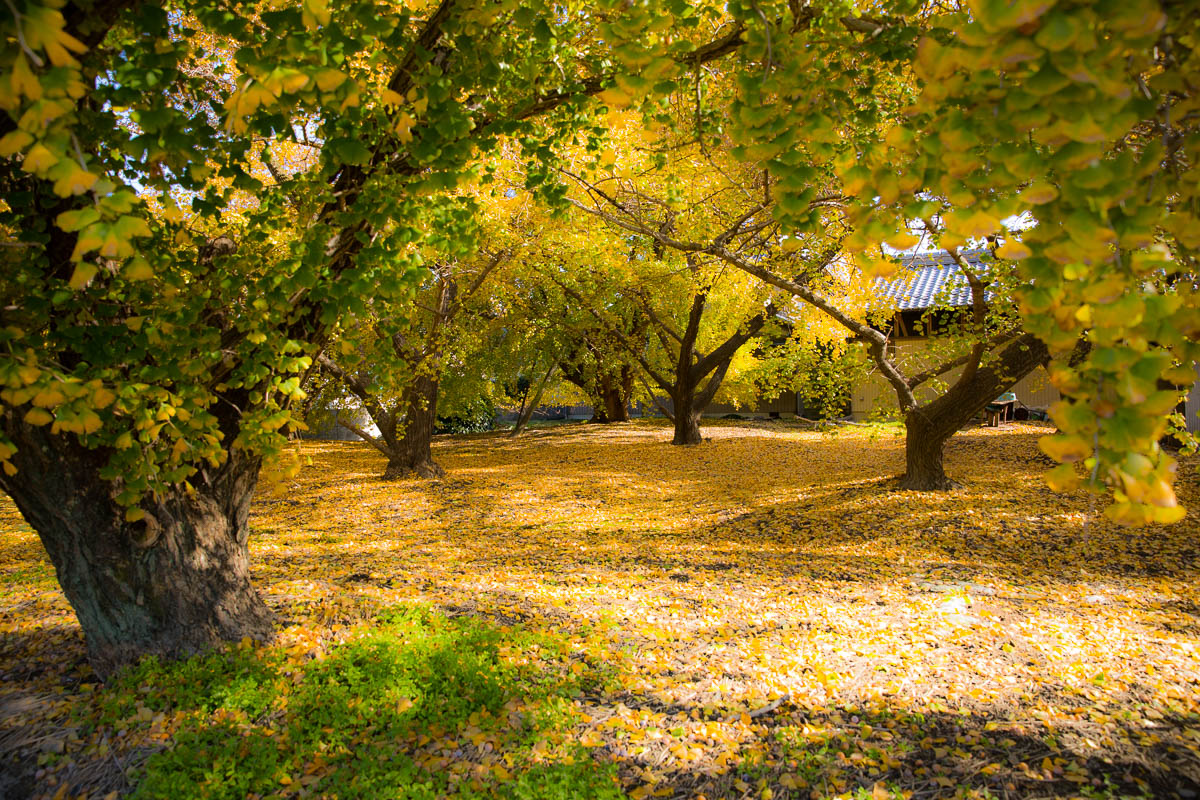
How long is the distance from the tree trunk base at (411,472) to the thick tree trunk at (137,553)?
5.91 meters

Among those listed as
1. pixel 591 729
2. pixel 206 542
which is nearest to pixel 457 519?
pixel 206 542

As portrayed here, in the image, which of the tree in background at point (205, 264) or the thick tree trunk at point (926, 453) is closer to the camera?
the tree in background at point (205, 264)

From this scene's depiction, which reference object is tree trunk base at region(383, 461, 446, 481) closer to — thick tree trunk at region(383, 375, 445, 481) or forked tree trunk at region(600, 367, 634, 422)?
A: thick tree trunk at region(383, 375, 445, 481)

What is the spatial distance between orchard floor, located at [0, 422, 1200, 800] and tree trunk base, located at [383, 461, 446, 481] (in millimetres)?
3038

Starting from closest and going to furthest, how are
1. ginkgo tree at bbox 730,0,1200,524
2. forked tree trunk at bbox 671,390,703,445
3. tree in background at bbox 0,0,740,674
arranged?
ginkgo tree at bbox 730,0,1200,524 → tree in background at bbox 0,0,740,674 → forked tree trunk at bbox 671,390,703,445

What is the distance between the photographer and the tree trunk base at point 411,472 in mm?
9051

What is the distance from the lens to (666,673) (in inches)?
125

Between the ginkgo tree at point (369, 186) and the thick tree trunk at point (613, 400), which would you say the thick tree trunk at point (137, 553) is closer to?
the ginkgo tree at point (369, 186)

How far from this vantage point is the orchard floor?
7.90 feet

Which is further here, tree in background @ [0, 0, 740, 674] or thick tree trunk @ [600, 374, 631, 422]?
thick tree trunk @ [600, 374, 631, 422]

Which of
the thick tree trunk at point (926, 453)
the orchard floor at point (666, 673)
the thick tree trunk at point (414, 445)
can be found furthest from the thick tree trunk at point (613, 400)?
→ the orchard floor at point (666, 673)

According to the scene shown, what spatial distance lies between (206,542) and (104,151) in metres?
1.66

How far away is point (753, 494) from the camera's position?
25.7ft

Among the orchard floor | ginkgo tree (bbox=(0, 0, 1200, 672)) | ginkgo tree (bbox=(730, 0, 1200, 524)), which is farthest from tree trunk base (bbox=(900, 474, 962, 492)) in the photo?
ginkgo tree (bbox=(730, 0, 1200, 524))
